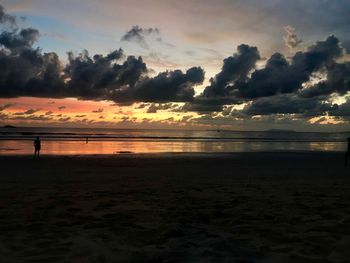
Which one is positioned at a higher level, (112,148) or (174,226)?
(174,226)

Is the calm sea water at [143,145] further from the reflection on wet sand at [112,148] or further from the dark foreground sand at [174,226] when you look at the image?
the dark foreground sand at [174,226]

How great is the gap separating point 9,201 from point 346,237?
25.4 feet

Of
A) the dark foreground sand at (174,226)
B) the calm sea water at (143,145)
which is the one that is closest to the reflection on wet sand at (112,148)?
the calm sea water at (143,145)

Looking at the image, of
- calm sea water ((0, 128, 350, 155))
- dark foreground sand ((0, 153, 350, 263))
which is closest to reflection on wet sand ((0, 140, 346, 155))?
calm sea water ((0, 128, 350, 155))

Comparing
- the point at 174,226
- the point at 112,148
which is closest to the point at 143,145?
the point at 112,148

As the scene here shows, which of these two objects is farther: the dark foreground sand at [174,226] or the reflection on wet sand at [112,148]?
the reflection on wet sand at [112,148]

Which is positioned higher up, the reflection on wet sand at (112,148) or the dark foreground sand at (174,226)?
the dark foreground sand at (174,226)

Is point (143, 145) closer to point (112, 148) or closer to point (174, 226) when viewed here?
point (112, 148)

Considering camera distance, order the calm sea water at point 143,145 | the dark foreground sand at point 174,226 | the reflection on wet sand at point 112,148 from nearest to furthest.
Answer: the dark foreground sand at point 174,226
the reflection on wet sand at point 112,148
the calm sea water at point 143,145

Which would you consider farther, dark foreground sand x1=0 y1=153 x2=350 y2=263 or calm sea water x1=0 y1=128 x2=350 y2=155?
calm sea water x1=0 y1=128 x2=350 y2=155

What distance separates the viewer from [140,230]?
22.4ft

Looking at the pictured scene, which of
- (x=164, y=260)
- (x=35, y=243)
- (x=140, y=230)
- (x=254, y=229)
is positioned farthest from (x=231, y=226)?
(x=35, y=243)

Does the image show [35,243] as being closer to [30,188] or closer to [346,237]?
[346,237]

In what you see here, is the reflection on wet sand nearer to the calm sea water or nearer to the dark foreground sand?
the calm sea water
